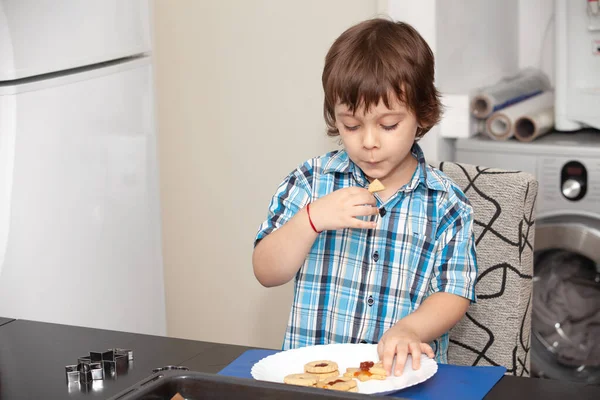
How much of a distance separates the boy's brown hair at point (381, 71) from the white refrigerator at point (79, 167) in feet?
1.85

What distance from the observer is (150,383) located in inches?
35.9

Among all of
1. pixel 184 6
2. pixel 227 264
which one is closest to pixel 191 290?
pixel 227 264

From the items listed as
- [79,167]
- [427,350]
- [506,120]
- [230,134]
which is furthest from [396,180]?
[230,134]

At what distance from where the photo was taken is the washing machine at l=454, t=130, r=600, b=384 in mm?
2154

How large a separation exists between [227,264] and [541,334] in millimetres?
926

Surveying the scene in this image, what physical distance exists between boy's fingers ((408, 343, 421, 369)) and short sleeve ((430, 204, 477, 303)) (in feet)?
Answer: 0.76

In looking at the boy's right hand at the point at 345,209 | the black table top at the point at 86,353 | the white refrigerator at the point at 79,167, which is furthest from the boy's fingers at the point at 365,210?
the white refrigerator at the point at 79,167

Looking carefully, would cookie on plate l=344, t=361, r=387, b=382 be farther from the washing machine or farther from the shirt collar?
the washing machine

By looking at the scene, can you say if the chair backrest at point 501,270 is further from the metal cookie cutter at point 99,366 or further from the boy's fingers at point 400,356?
the metal cookie cutter at point 99,366

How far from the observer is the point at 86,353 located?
3.71 ft

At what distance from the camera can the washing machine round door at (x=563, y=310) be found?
7.28 feet

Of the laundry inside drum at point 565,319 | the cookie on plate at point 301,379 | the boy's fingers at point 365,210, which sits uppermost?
the boy's fingers at point 365,210

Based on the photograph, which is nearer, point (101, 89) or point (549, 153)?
point (101, 89)

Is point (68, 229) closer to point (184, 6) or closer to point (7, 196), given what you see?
point (7, 196)
